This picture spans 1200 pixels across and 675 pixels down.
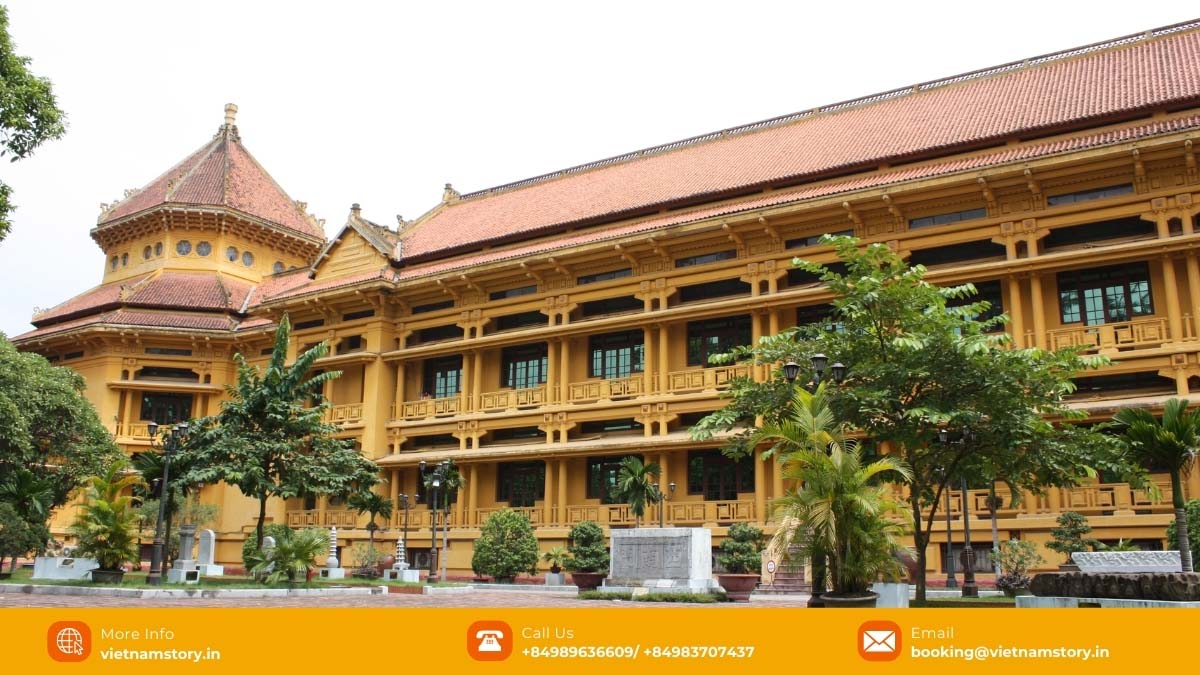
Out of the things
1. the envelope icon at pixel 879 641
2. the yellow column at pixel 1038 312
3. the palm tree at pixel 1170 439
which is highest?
the yellow column at pixel 1038 312

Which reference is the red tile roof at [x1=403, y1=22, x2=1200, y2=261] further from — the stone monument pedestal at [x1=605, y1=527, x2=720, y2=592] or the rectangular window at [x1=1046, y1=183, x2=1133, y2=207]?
the stone monument pedestal at [x1=605, y1=527, x2=720, y2=592]

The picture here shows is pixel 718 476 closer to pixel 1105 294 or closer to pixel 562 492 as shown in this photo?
pixel 562 492

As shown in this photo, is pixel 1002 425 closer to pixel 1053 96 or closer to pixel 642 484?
pixel 642 484

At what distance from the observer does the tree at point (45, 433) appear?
30.6 meters

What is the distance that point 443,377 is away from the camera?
3803 cm

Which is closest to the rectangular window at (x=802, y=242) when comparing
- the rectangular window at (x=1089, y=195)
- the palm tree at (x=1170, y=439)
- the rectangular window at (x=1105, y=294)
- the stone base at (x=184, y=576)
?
the rectangular window at (x=1089, y=195)

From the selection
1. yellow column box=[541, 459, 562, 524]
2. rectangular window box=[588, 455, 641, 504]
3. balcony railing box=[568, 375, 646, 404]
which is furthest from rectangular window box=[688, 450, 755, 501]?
yellow column box=[541, 459, 562, 524]

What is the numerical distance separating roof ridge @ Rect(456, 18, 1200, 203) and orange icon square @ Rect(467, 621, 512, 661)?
31.1 m

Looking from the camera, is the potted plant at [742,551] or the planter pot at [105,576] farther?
the potted plant at [742,551]

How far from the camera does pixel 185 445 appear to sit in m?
27.6

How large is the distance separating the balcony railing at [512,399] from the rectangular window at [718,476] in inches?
227

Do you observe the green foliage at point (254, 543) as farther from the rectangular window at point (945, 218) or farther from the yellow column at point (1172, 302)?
the yellow column at point (1172, 302)

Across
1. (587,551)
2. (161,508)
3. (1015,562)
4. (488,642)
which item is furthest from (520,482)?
(488,642)

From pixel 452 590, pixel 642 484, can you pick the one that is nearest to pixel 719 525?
pixel 642 484
